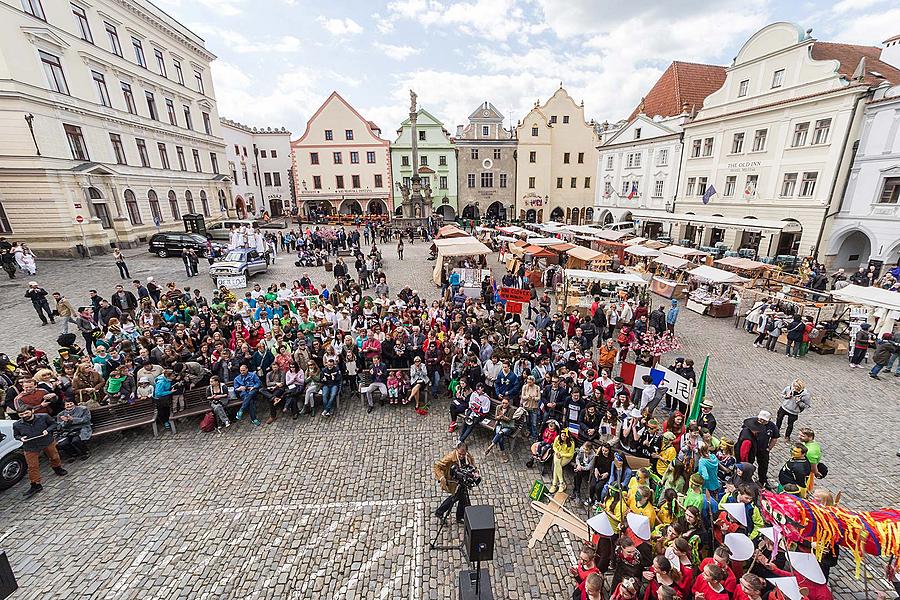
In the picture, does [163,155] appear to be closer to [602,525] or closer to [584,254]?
[584,254]

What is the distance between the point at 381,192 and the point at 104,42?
2752 centimetres

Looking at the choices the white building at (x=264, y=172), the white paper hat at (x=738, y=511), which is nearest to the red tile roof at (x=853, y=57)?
the white paper hat at (x=738, y=511)

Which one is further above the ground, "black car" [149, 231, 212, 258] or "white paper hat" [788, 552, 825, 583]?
"black car" [149, 231, 212, 258]

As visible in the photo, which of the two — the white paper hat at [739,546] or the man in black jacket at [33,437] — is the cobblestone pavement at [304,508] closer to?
the man in black jacket at [33,437]

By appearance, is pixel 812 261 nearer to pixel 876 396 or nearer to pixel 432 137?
pixel 876 396

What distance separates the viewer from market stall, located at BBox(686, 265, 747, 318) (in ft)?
57.3

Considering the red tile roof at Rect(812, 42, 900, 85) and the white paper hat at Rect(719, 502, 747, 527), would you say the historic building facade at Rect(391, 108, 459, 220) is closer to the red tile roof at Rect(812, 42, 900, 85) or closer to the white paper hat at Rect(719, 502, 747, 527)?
the red tile roof at Rect(812, 42, 900, 85)

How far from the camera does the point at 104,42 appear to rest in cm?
2778

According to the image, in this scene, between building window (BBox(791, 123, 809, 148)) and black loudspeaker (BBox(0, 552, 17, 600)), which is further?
building window (BBox(791, 123, 809, 148))

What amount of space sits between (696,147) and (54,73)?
151 feet

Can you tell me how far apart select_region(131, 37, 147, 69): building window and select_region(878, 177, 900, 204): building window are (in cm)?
5192

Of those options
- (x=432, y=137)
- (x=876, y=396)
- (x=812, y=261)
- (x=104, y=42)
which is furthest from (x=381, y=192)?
(x=876, y=396)

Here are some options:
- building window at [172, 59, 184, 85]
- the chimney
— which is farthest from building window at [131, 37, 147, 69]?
the chimney

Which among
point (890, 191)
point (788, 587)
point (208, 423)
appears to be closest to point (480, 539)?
point (788, 587)
